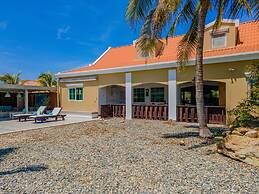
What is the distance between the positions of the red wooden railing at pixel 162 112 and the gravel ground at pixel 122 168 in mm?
5666

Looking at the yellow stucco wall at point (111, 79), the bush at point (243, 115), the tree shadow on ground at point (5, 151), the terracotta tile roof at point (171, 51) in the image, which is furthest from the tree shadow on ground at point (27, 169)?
the yellow stucco wall at point (111, 79)

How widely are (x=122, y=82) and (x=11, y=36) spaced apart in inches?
490

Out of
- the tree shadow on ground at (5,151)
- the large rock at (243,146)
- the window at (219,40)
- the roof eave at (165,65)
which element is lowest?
the tree shadow on ground at (5,151)

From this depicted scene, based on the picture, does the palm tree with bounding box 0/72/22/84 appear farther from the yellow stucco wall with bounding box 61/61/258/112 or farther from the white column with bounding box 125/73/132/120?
the white column with bounding box 125/73/132/120

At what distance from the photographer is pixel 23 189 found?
191 inches

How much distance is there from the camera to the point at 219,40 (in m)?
16.0

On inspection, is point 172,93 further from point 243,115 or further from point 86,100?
point 86,100

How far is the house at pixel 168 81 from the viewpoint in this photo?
538 inches

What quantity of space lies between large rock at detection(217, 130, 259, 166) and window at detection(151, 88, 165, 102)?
39.8 ft

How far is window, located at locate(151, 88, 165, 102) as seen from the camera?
19.5 metres

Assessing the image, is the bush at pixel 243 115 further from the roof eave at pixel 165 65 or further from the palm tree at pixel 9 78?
the palm tree at pixel 9 78

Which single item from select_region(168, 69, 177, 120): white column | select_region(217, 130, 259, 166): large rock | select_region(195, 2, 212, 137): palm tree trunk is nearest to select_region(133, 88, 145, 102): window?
select_region(168, 69, 177, 120): white column

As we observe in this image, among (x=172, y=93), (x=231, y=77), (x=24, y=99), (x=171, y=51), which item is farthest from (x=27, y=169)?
(x=24, y=99)

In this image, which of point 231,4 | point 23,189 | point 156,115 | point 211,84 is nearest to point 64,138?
point 23,189
